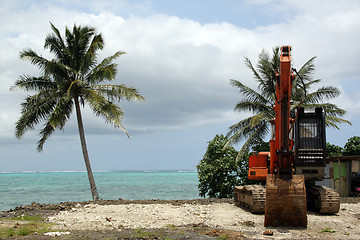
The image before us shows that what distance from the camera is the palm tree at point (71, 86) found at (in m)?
22.0

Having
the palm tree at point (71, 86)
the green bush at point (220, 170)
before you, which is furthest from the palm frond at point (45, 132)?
the green bush at point (220, 170)

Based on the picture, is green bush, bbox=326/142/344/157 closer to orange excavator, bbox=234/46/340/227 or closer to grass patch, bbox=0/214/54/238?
orange excavator, bbox=234/46/340/227

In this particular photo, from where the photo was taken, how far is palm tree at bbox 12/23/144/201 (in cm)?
2200

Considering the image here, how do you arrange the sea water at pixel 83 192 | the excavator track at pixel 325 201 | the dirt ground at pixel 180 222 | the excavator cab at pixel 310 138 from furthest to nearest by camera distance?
1. the sea water at pixel 83 192
2. the excavator track at pixel 325 201
3. the excavator cab at pixel 310 138
4. the dirt ground at pixel 180 222

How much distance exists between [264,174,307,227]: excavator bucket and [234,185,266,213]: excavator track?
8.61 ft

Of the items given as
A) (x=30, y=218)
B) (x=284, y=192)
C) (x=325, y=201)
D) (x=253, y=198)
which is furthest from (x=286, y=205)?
(x=30, y=218)

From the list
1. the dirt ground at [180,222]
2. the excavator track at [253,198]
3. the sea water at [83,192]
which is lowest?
the sea water at [83,192]

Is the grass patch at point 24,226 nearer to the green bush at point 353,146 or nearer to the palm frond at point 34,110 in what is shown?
the palm frond at point 34,110

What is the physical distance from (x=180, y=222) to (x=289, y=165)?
3.71 metres

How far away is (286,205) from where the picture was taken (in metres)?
11.3

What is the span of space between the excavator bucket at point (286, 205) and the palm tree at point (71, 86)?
40.6 ft

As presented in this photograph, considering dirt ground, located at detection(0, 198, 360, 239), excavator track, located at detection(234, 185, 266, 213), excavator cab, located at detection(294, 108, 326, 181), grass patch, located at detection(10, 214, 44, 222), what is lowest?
grass patch, located at detection(10, 214, 44, 222)

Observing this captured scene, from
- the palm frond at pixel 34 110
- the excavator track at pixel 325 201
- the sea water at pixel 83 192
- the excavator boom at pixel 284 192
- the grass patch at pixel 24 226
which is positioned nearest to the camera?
the grass patch at pixel 24 226

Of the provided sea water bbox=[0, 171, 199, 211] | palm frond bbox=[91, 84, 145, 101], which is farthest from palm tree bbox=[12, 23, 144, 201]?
sea water bbox=[0, 171, 199, 211]
